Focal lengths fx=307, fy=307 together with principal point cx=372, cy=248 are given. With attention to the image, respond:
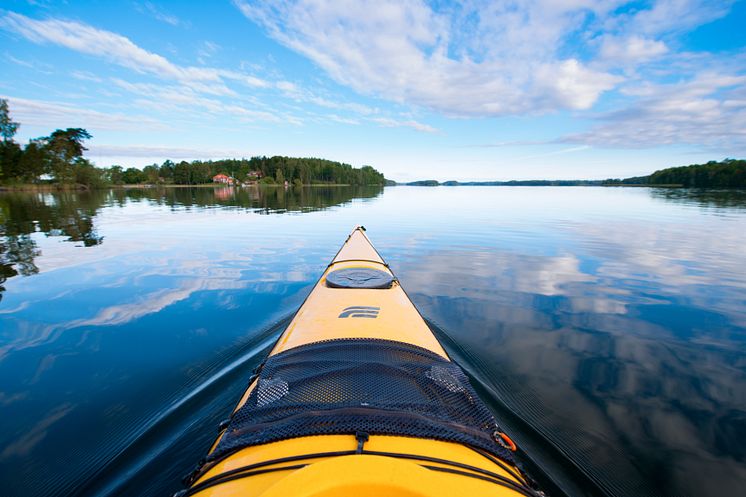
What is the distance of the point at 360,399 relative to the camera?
6.36 feet

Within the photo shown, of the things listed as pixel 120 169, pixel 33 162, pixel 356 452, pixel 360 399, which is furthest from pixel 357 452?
pixel 120 169

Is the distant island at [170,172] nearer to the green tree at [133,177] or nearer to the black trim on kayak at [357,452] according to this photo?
the green tree at [133,177]

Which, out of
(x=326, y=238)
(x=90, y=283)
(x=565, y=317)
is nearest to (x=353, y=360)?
(x=565, y=317)

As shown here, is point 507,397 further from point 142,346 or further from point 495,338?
point 142,346

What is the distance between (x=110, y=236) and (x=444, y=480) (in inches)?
577

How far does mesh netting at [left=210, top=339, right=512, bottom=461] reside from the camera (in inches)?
67.3

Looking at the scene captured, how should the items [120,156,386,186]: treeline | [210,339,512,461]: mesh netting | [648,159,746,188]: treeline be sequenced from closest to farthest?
[210,339,512,461]: mesh netting
[648,159,746,188]: treeline
[120,156,386,186]: treeline

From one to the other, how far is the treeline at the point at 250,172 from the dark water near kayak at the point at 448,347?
9776 cm

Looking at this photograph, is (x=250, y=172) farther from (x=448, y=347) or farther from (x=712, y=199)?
(x=448, y=347)

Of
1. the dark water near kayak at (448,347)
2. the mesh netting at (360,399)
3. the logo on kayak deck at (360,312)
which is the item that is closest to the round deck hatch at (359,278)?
the logo on kayak deck at (360,312)

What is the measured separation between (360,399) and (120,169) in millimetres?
139503

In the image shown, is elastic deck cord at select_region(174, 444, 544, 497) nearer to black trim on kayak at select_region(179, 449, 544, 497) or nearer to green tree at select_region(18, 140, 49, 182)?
black trim on kayak at select_region(179, 449, 544, 497)

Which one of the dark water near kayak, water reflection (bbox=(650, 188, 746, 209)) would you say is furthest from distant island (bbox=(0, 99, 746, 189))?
the dark water near kayak

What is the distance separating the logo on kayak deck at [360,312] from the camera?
3359 mm
